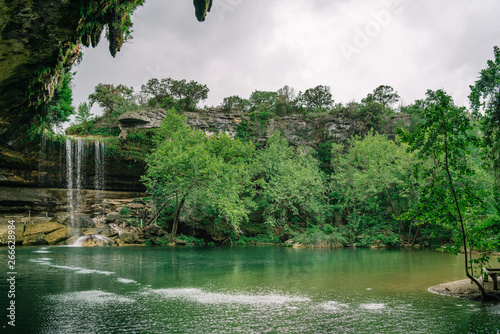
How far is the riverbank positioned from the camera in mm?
11445

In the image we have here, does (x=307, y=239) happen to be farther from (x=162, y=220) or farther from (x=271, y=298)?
(x=271, y=298)

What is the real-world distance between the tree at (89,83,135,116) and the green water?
138 ft

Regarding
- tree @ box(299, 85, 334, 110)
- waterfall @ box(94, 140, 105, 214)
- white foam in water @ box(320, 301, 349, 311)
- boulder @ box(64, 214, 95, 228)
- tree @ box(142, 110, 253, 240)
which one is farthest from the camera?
tree @ box(299, 85, 334, 110)

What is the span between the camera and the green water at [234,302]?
26.3 feet

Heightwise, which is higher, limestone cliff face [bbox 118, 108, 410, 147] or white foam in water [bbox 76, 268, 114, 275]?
limestone cliff face [bbox 118, 108, 410, 147]

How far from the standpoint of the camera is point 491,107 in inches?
441

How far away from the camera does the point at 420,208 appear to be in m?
11.0

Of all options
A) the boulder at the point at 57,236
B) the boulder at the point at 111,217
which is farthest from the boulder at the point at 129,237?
the boulder at the point at 57,236

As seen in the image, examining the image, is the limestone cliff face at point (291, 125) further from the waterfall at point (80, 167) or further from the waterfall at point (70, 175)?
the waterfall at point (70, 175)

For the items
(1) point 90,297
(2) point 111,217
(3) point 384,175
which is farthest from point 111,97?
(1) point 90,297

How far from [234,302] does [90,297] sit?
455 centimetres

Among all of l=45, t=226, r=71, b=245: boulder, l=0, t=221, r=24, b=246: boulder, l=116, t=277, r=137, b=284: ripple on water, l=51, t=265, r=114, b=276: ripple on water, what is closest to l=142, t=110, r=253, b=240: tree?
l=45, t=226, r=71, b=245: boulder

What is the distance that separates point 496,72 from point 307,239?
87.8 feet

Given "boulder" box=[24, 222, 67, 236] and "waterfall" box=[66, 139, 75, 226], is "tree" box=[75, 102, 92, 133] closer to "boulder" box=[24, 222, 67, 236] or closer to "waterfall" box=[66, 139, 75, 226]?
"waterfall" box=[66, 139, 75, 226]
